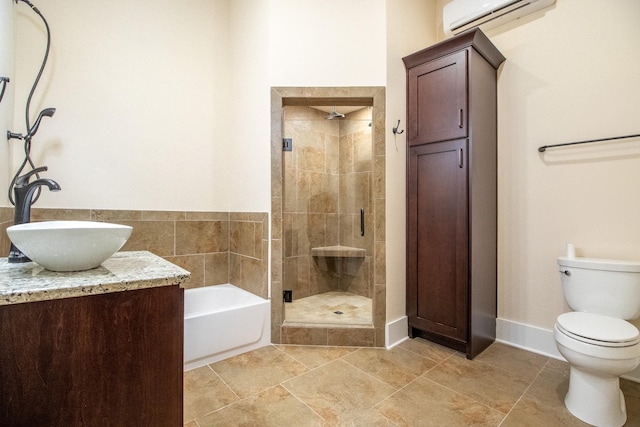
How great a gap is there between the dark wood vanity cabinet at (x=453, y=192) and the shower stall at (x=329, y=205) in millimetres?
851

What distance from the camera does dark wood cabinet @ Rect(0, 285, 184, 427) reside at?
733 millimetres

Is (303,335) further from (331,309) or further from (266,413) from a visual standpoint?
(266,413)

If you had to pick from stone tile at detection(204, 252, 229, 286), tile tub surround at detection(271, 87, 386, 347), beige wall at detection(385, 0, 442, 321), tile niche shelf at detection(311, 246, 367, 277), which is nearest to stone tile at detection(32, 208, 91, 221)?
stone tile at detection(204, 252, 229, 286)

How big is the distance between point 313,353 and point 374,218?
1.12 metres

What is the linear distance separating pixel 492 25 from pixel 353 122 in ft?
5.11

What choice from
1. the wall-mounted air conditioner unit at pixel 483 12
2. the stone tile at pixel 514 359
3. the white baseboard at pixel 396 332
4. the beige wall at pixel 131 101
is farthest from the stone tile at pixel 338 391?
the wall-mounted air conditioner unit at pixel 483 12

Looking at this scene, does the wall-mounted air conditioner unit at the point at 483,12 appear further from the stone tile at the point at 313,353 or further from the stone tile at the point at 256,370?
the stone tile at the point at 256,370

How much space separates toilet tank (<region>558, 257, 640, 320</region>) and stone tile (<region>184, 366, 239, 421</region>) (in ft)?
7.17

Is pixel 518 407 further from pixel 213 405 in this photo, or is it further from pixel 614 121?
pixel 614 121

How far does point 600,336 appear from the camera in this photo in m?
1.43

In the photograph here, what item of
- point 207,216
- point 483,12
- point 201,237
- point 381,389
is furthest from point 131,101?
point 483,12

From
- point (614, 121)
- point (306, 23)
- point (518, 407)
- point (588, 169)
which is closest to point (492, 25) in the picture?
point (614, 121)

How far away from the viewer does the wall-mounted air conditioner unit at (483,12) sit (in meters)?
2.21

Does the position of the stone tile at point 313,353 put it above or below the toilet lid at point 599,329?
below
